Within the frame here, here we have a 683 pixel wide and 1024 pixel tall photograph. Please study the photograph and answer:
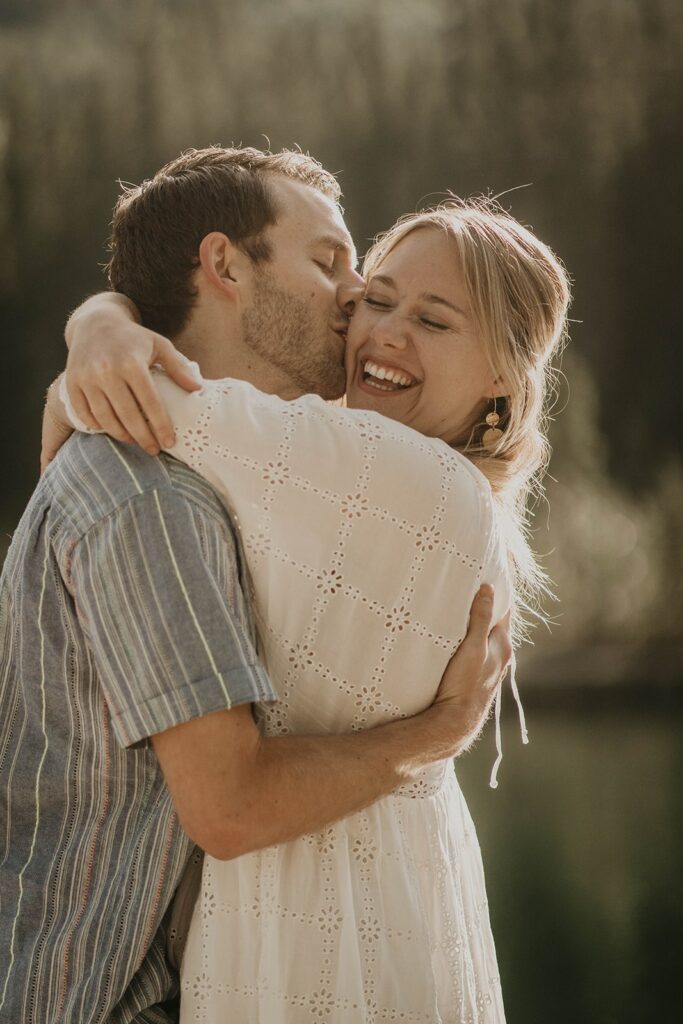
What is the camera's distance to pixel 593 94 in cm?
332

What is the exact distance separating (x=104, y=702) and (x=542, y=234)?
8.28ft

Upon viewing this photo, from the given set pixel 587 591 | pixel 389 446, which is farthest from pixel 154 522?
pixel 587 591

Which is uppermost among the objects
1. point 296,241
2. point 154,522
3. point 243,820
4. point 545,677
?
point 296,241

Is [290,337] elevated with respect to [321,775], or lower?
elevated

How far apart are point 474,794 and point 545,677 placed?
0.41m

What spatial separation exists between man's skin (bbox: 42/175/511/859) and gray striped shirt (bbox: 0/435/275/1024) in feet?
0.14

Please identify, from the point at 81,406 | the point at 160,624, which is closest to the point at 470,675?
the point at 160,624

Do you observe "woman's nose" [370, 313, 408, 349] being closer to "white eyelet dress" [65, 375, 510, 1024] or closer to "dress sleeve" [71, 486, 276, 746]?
"white eyelet dress" [65, 375, 510, 1024]

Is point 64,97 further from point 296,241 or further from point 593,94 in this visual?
point 296,241

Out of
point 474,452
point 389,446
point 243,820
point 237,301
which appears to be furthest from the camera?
point 474,452

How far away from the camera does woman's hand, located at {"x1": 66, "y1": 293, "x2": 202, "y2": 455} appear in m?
1.08

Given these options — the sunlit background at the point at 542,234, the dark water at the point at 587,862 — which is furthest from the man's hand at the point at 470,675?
the dark water at the point at 587,862

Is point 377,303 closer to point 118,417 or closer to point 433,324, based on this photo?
point 433,324

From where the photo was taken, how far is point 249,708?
1049mm
